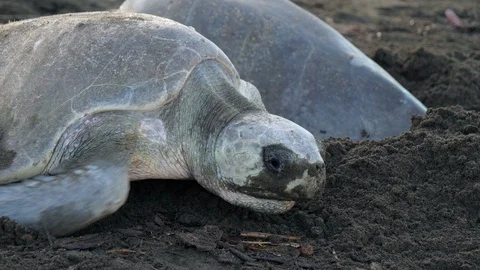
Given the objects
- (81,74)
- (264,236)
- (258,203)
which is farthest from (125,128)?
(264,236)

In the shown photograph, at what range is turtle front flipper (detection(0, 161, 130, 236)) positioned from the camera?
105 inches

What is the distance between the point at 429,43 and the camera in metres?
6.21

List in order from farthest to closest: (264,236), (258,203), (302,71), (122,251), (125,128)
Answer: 1. (302,71)
2. (125,128)
3. (258,203)
4. (264,236)
5. (122,251)

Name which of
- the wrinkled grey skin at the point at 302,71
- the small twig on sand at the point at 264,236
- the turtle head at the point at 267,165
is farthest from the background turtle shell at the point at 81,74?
the wrinkled grey skin at the point at 302,71

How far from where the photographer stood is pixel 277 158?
274 cm

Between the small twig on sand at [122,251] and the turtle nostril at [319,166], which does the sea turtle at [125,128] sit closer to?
the turtle nostril at [319,166]

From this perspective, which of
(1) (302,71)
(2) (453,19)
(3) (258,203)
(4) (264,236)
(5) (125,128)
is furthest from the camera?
(2) (453,19)

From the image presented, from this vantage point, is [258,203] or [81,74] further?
[81,74]

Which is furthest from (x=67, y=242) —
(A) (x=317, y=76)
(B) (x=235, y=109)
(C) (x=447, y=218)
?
(A) (x=317, y=76)

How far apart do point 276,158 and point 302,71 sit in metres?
1.72

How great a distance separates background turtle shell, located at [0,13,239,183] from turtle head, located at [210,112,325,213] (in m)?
0.37

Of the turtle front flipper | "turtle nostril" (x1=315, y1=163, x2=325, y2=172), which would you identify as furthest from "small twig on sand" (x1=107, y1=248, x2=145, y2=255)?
"turtle nostril" (x1=315, y1=163, x2=325, y2=172)

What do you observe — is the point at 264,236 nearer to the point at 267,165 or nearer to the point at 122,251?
the point at 267,165

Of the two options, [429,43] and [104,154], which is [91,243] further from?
[429,43]
